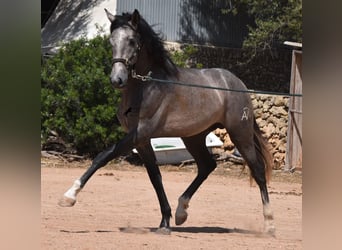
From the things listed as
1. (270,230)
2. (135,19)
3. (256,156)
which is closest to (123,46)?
(135,19)

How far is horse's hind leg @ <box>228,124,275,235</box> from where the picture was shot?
25.6ft

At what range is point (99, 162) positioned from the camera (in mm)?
6789

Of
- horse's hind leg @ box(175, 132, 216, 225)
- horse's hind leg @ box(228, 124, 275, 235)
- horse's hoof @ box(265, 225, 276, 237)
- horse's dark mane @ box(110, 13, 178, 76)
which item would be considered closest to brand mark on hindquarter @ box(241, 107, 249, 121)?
horse's hind leg @ box(228, 124, 275, 235)

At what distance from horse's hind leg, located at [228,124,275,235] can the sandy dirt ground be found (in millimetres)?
259

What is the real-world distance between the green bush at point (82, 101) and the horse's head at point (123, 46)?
750cm

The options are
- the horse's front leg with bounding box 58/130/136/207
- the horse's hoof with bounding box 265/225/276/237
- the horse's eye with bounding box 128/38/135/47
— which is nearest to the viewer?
the horse's front leg with bounding box 58/130/136/207

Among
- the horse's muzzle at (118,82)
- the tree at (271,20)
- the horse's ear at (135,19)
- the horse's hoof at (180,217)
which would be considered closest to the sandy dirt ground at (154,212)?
the horse's hoof at (180,217)

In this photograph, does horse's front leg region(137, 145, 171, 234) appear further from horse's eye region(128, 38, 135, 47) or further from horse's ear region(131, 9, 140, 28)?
horse's ear region(131, 9, 140, 28)

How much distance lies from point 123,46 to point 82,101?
323 inches

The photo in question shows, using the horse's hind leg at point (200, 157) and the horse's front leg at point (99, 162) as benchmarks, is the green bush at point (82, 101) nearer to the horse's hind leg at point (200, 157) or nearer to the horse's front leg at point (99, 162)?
the horse's hind leg at point (200, 157)

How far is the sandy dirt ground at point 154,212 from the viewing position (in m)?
6.72

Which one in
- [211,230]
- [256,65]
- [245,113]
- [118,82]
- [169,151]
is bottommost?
[169,151]

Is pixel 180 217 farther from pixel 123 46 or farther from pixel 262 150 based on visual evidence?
pixel 123 46
